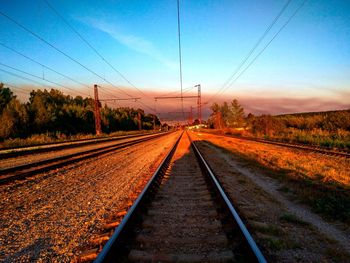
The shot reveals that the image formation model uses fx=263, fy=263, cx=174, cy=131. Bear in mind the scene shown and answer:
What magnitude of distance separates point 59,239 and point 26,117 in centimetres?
3963

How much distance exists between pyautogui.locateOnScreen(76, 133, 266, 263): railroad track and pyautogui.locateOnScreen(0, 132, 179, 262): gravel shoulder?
529 mm

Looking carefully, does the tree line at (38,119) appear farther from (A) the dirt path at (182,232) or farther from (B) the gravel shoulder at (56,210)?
(A) the dirt path at (182,232)

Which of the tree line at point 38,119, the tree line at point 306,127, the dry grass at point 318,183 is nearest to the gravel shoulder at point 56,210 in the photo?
the dry grass at point 318,183

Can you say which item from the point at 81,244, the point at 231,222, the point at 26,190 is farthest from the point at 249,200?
the point at 26,190

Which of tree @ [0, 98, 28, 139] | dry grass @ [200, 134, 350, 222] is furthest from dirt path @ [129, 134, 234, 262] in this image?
tree @ [0, 98, 28, 139]

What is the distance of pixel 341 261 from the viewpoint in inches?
135

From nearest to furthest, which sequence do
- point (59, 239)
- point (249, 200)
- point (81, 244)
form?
1. point (81, 244)
2. point (59, 239)
3. point (249, 200)

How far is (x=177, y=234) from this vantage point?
13.7 ft

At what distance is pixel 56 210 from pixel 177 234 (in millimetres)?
3215

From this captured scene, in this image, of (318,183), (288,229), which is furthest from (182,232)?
(318,183)

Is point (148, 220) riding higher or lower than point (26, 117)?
lower

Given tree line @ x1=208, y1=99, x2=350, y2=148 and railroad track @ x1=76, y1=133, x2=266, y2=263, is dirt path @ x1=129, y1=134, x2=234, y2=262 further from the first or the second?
tree line @ x1=208, y1=99, x2=350, y2=148

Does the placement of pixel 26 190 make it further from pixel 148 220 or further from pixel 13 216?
pixel 148 220

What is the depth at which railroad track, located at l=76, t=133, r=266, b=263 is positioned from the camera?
3.31 meters
